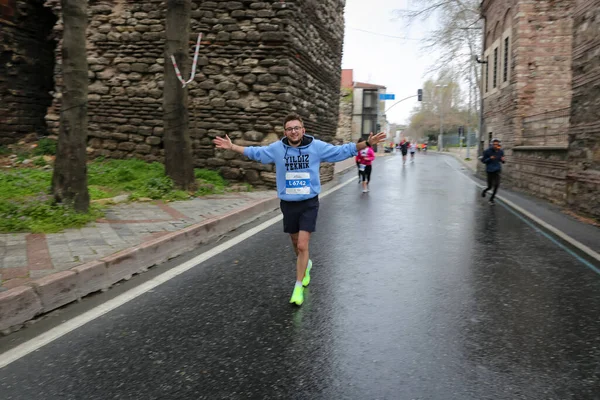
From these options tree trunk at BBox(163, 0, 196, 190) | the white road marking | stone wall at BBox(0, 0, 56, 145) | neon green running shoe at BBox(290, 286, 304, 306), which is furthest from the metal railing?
stone wall at BBox(0, 0, 56, 145)

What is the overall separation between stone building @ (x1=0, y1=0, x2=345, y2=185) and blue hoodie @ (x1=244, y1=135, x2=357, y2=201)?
25.1 ft

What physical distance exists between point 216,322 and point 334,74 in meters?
15.3

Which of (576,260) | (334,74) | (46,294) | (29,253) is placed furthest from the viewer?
(334,74)

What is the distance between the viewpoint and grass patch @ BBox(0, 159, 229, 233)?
21.8 feet

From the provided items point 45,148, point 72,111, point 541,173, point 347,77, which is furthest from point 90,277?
point 347,77

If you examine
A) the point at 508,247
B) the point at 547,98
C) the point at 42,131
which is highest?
the point at 547,98

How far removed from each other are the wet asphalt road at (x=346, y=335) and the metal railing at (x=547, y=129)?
8.60 metres

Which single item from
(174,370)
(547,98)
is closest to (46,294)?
(174,370)

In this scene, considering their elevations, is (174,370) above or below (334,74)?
below

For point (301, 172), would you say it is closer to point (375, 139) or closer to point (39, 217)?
point (375, 139)

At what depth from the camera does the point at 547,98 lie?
18.8m

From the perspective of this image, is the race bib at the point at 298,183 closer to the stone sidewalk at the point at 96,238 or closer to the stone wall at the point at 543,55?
the stone sidewalk at the point at 96,238

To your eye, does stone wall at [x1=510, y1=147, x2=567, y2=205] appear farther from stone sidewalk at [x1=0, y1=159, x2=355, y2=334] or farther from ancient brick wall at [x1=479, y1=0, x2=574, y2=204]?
stone sidewalk at [x1=0, y1=159, x2=355, y2=334]

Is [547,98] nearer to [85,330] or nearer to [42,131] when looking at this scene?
[42,131]
